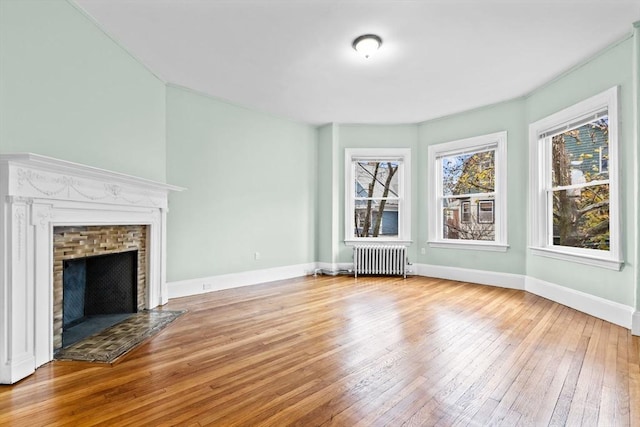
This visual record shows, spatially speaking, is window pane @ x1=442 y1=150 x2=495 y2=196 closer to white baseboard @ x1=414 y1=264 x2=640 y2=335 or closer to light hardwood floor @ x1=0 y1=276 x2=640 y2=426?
white baseboard @ x1=414 y1=264 x2=640 y2=335

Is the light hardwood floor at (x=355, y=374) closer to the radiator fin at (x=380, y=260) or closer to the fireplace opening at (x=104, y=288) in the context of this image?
the fireplace opening at (x=104, y=288)

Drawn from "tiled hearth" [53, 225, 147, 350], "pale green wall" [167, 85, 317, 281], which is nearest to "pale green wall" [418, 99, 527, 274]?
"pale green wall" [167, 85, 317, 281]

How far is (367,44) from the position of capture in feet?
10.2

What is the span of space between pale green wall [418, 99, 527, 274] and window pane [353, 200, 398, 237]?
24.1 inches

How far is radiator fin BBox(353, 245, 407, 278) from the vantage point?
5.61 metres

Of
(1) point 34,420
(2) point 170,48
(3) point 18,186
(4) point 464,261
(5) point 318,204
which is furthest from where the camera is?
(5) point 318,204

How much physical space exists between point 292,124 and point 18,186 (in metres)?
4.18

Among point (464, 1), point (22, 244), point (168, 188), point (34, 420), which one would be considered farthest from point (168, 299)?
point (464, 1)

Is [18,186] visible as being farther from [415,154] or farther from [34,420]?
[415,154]

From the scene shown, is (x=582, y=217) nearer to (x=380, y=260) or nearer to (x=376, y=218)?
(x=380, y=260)

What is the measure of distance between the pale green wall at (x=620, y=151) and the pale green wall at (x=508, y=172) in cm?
74

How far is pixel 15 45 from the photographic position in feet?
7.23

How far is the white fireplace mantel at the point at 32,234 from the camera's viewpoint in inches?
79.7

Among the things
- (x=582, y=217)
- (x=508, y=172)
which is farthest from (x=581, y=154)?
(x=508, y=172)
